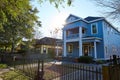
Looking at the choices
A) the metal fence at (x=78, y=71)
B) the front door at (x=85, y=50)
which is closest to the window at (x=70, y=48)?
the front door at (x=85, y=50)

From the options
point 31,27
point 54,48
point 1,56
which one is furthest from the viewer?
point 54,48

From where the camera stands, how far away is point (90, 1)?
7855 millimetres

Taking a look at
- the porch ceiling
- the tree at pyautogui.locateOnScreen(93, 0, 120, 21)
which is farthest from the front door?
the tree at pyautogui.locateOnScreen(93, 0, 120, 21)

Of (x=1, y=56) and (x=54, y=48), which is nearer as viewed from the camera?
(x=1, y=56)

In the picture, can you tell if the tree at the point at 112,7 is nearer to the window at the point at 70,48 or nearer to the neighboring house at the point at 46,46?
the window at the point at 70,48

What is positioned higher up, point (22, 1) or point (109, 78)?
point (22, 1)

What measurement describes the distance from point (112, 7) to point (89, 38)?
14.6 metres

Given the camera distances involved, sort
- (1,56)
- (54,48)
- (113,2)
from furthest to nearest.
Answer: (54,48)
(1,56)
(113,2)

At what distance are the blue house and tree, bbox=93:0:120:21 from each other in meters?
13.6

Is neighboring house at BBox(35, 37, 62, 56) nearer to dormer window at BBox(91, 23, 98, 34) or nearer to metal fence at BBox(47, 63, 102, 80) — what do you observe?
dormer window at BBox(91, 23, 98, 34)

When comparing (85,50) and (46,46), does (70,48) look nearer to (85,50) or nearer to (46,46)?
(85,50)

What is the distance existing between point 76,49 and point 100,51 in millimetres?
4735

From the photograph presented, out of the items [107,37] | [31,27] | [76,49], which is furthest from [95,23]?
[31,27]

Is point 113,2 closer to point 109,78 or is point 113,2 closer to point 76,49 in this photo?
point 109,78
